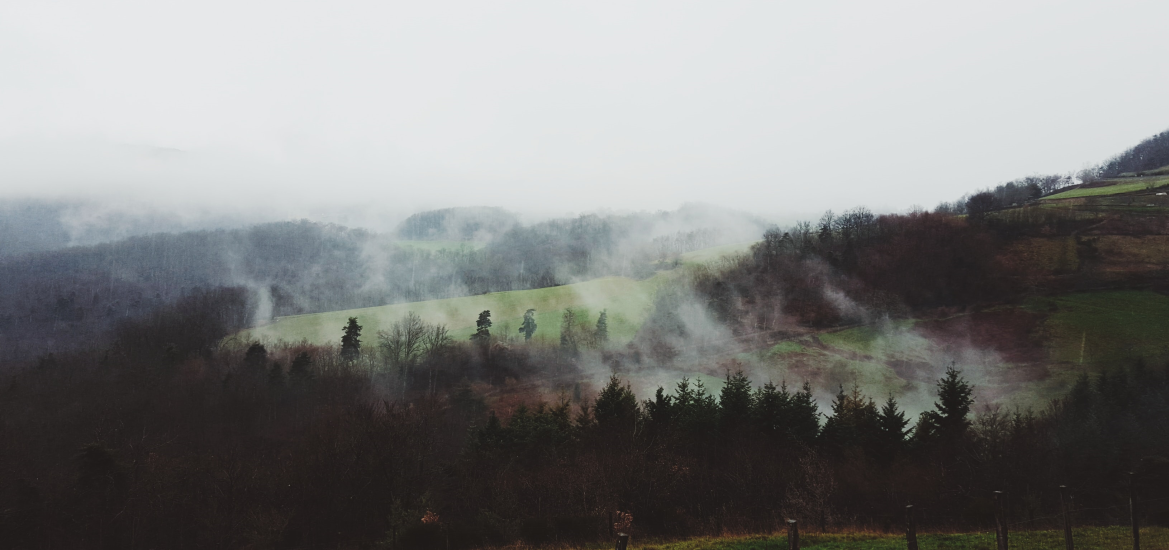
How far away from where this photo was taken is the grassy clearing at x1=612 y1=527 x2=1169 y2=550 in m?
21.2

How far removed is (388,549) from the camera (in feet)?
106

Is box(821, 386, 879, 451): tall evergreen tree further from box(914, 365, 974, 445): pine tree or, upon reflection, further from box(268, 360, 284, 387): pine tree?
box(268, 360, 284, 387): pine tree

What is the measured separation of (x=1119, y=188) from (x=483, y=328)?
472 feet

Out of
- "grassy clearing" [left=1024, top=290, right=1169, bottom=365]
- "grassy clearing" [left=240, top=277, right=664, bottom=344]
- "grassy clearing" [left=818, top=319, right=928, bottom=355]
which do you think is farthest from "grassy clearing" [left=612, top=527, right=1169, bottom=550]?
"grassy clearing" [left=240, top=277, right=664, bottom=344]

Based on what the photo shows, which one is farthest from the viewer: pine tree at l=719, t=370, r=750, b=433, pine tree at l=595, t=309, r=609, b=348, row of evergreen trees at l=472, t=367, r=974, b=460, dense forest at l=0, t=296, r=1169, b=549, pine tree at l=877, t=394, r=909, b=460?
pine tree at l=595, t=309, r=609, b=348

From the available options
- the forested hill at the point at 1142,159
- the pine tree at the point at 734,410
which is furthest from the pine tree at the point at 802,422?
the forested hill at the point at 1142,159

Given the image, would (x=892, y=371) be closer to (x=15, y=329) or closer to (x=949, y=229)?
(x=949, y=229)

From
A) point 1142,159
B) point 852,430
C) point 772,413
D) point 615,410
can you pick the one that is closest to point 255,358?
point 615,410

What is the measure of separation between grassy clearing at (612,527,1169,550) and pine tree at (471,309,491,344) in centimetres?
9219

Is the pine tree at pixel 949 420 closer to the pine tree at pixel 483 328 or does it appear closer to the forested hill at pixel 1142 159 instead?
the pine tree at pixel 483 328

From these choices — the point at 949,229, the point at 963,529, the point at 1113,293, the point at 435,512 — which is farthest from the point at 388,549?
the point at 949,229

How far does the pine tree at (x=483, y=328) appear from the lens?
113 m

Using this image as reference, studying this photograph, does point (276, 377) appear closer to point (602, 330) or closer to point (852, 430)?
point (602, 330)

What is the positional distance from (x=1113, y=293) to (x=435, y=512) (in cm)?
10490
